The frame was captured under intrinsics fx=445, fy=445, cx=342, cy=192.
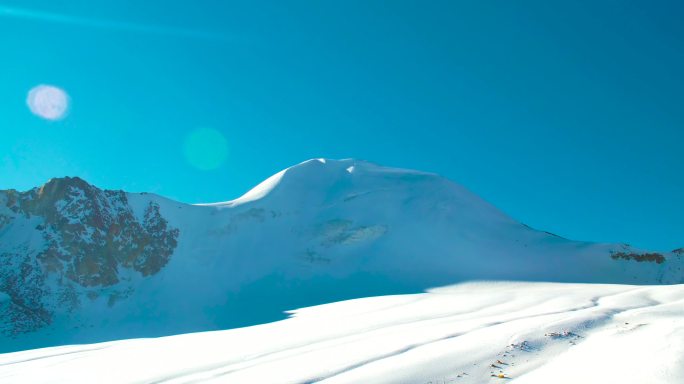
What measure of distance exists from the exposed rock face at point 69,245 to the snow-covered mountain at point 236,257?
100mm

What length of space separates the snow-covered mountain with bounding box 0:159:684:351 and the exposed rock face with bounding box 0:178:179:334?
0.10 m

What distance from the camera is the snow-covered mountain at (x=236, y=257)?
31.7 m

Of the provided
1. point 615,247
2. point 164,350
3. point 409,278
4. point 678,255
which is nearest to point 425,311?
point 164,350

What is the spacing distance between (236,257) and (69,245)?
43.6ft

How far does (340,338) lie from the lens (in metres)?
11.5

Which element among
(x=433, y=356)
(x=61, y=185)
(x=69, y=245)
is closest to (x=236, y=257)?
(x=69, y=245)

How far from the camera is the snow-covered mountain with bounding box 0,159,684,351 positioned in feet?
104

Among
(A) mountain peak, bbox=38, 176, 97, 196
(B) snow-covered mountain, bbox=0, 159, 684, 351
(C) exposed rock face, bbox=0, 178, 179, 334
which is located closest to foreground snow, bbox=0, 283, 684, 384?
(B) snow-covered mountain, bbox=0, 159, 684, 351

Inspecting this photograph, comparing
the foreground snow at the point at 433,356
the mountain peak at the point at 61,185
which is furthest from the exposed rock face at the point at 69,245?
the foreground snow at the point at 433,356

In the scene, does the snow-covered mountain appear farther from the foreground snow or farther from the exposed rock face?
the foreground snow

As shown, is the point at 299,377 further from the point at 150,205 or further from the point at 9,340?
the point at 150,205

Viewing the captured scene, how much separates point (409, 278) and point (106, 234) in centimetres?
2580

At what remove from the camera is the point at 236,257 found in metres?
40.0

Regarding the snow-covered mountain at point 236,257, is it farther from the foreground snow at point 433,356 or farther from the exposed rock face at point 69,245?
the foreground snow at point 433,356
